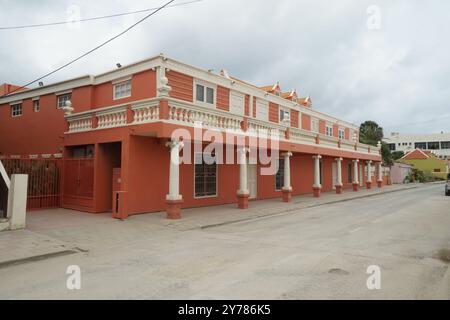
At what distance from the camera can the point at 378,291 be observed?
461cm

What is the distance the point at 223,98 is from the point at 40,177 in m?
8.86

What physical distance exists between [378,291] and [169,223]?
7099mm

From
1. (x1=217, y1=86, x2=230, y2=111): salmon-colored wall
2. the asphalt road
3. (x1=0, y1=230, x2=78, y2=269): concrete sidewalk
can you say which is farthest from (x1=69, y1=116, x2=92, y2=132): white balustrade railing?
the asphalt road

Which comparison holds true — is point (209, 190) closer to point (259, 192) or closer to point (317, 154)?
point (259, 192)

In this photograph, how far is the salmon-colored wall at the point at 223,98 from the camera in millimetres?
15984

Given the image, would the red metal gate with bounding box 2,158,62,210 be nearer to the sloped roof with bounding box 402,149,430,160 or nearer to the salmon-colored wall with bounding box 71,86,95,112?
the salmon-colored wall with bounding box 71,86,95,112

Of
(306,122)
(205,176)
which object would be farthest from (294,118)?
(205,176)

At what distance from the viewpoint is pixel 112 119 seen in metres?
12.5

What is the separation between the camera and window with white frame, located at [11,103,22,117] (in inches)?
760

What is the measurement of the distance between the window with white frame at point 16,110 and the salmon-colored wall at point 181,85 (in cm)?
1127

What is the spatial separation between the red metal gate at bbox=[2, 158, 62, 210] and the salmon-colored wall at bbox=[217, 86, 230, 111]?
7.66 metres

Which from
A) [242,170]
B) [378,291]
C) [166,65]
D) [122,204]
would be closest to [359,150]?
[242,170]
